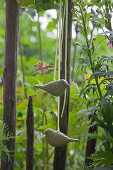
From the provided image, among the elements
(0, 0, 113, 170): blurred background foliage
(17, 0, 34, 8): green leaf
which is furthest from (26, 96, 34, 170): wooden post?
(17, 0, 34, 8): green leaf

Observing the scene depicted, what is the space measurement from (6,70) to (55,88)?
300 mm

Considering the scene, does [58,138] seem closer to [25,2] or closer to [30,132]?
[30,132]

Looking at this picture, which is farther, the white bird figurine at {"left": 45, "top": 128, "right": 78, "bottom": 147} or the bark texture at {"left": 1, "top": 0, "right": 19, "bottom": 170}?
the bark texture at {"left": 1, "top": 0, "right": 19, "bottom": 170}

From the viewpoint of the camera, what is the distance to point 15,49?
876mm

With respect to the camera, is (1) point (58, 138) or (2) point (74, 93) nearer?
(1) point (58, 138)

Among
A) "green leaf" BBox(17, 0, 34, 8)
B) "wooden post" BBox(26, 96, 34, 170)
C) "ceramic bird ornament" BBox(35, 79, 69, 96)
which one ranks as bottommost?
"wooden post" BBox(26, 96, 34, 170)

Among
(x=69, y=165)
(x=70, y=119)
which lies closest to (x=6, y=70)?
(x=70, y=119)

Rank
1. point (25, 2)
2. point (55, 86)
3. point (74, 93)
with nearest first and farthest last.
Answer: point (55, 86) → point (25, 2) → point (74, 93)

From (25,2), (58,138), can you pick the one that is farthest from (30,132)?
(25,2)

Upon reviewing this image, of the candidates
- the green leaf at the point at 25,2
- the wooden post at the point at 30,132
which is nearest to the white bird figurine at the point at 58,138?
the wooden post at the point at 30,132

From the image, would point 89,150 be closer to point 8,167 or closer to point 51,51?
point 8,167

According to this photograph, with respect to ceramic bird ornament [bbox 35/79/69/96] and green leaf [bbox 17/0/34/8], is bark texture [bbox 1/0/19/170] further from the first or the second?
ceramic bird ornament [bbox 35/79/69/96]

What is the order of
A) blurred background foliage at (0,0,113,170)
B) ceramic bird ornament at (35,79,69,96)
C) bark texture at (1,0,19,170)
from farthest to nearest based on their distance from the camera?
bark texture at (1,0,19,170), blurred background foliage at (0,0,113,170), ceramic bird ornament at (35,79,69,96)

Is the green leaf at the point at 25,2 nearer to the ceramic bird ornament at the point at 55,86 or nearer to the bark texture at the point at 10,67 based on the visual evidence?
the bark texture at the point at 10,67
